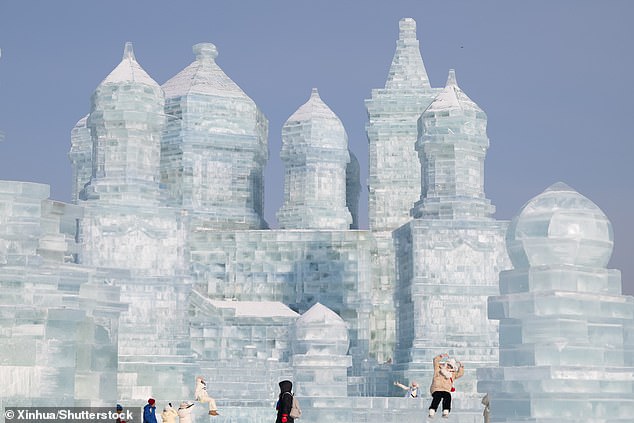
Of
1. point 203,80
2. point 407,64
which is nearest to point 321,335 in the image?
point 203,80

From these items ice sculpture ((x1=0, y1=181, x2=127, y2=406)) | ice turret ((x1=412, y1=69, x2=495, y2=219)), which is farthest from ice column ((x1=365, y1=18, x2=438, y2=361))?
ice sculpture ((x1=0, y1=181, x2=127, y2=406))

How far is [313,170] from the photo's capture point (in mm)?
41000

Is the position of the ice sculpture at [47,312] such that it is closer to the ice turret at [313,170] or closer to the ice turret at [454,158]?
the ice turret at [454,158]

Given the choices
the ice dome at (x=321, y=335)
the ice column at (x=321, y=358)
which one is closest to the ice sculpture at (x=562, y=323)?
the ice column at (x=321, y=358)

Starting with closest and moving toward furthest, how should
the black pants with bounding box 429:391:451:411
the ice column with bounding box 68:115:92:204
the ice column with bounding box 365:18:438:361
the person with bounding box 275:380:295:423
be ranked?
1. the person with bounding box 275:380:295:423
2. the black pants with bounding box 429:391:451:411
3. the ice column with bounding box 365:18:438:361
4. the ice column with bounding box 68:115:92:204

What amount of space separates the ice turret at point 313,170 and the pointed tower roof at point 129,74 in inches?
316

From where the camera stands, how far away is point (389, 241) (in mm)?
38312

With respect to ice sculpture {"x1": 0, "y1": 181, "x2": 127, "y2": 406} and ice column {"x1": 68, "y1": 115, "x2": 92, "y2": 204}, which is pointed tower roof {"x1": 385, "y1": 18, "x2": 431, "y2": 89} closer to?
ice column {"x1": 68, "y1": 115, "x2": 92, "y2": 204}

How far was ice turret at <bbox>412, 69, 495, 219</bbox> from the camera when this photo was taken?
35000 millimetres

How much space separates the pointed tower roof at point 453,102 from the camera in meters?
35.3

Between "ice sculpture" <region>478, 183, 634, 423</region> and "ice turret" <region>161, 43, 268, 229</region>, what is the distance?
25.6 meters

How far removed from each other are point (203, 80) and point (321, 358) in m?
16.8

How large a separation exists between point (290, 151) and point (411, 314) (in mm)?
8921

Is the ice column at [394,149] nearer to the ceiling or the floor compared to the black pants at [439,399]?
nearer to the ceiling
